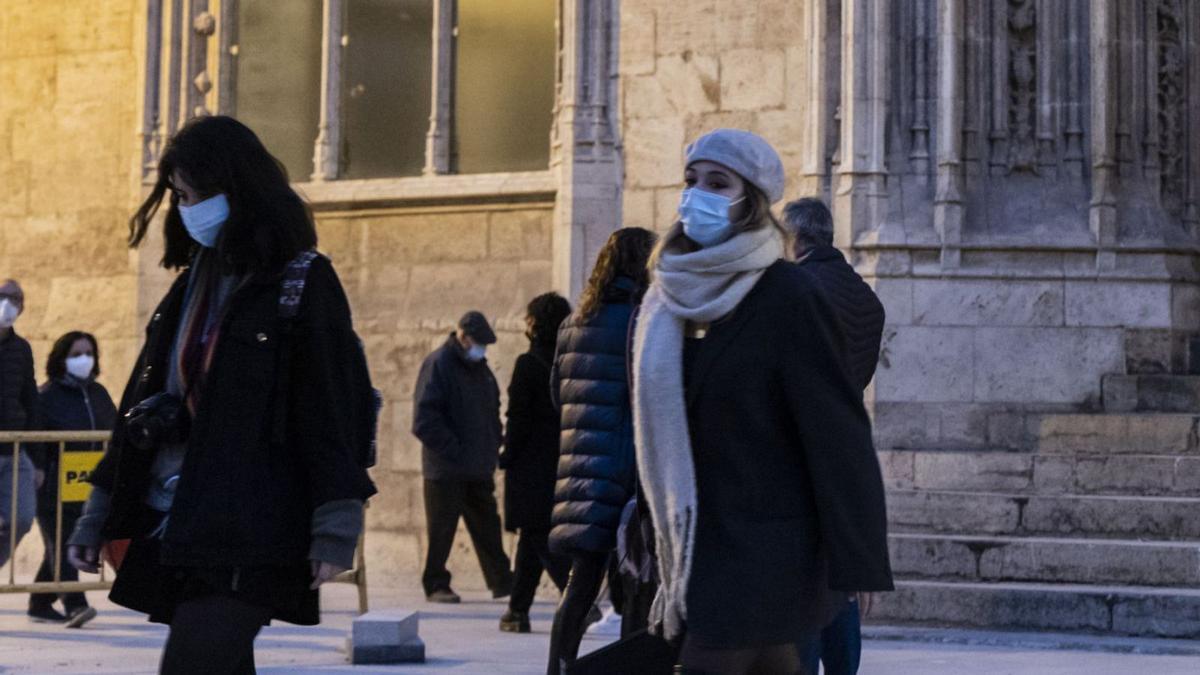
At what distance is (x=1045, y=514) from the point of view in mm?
10828

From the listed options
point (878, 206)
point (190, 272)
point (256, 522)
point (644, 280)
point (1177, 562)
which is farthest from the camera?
point (878, 206)

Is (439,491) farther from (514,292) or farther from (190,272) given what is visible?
(190,272)

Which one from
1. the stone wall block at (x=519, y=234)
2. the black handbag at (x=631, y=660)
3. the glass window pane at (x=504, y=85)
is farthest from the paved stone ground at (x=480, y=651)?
Result: the black handbag at (x=631, y=660)

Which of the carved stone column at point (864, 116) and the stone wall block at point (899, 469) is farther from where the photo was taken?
the carved stone column at point (864, 116)

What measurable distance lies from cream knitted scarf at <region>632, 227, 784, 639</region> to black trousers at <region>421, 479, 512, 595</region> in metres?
8.21

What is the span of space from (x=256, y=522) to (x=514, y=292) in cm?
953

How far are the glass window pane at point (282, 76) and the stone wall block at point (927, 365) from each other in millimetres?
4782

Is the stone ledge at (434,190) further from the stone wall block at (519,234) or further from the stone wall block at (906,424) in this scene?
the stone wall block at (906,424)

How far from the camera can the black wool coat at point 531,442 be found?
33.3ft

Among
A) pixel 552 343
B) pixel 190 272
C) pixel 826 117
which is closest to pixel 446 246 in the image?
pixel 826 117

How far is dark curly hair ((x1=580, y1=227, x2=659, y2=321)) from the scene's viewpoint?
23.0 ft

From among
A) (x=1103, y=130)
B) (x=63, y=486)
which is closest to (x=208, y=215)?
(x=63, y=486)

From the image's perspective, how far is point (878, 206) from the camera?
11977 millimetres

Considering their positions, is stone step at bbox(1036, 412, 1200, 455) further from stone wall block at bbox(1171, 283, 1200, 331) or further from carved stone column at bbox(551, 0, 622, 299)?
carved stone column at bbox(551, 0, 622, 299)
